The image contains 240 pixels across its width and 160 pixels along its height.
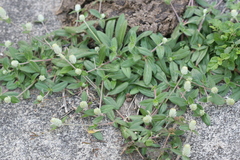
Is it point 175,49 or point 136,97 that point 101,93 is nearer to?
point 136,97

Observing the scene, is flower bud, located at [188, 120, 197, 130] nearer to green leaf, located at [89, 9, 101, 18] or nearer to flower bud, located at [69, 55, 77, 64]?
flower bud, located at [69, 55, 77, 64]

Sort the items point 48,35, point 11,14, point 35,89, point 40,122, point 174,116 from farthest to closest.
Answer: point 11,14
point 48,35
point 35,89
point 40,122
point 174,116

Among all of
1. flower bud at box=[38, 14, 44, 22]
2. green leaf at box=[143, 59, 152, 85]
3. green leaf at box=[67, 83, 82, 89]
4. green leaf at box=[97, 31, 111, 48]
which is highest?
flower bud at box=[38, 14, 44, 22]

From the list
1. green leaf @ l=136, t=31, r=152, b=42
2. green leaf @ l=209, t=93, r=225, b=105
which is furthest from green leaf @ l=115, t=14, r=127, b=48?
green leaf @ l=209, t=93, r=225, b=105

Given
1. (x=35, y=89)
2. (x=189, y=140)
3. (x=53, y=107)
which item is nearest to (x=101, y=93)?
(x=53, y=107)

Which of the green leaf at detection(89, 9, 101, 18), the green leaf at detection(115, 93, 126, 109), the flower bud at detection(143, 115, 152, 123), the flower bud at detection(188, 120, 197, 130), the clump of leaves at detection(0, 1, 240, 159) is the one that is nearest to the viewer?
the flower bud at detection(188, 120, 197, 130)

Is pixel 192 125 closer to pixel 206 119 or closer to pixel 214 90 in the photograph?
pixel 206 119

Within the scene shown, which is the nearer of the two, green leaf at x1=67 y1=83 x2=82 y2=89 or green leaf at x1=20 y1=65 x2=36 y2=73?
green leaf at x1=67 y1=83 x2=82 y2=89

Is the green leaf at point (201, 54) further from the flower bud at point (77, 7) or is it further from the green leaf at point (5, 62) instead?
the green leaf at point (5, 62)

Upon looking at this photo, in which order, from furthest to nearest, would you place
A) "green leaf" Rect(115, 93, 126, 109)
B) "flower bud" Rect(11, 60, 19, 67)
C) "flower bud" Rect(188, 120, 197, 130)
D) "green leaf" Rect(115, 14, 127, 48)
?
1. "green leaf" Rect(115, 14, 127, 48)
2. "flower bud" Rect(11, 60, 19, 67)
3. "green leaf" Rect(115, 93, 126, 109)
4. "flower bud" Rect(188, 120, 197, 130)
